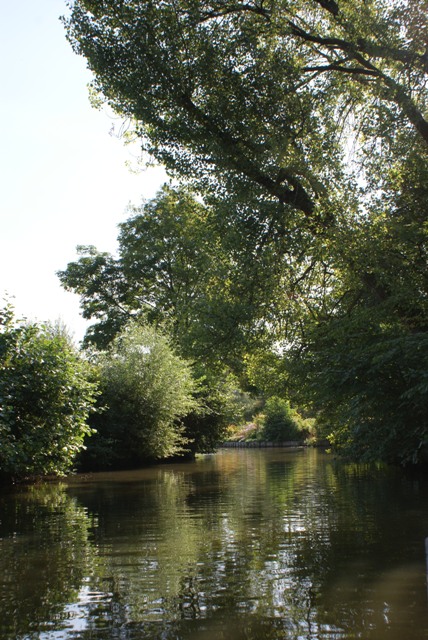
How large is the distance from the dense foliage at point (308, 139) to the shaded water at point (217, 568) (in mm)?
2503

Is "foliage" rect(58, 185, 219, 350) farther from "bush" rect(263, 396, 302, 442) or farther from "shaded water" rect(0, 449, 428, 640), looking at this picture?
"shaded water" rect(0, 449, 428, 640)

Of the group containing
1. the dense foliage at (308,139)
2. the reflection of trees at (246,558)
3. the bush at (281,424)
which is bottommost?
the reflection of trees at (246,558)

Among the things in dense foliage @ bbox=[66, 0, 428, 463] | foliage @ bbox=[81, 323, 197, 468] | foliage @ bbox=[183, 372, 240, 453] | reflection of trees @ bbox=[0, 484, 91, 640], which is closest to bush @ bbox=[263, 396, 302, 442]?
foliage @ bbox=[183, 372, 240, 453]

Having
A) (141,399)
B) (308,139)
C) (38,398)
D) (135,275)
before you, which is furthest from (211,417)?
(308,139)

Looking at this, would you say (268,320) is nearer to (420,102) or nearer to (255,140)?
(255,140)

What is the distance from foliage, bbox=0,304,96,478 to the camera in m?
15.2

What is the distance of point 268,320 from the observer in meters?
16.5

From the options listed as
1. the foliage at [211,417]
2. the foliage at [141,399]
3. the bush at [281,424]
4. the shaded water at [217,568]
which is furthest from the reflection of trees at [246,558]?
the bush at [281,424]

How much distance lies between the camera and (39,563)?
7.40 meters

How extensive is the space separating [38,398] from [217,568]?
412 inches

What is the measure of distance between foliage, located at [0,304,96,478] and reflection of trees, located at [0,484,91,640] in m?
2.47

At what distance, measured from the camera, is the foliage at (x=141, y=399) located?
26875 millimetres

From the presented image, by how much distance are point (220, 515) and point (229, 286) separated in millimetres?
7370

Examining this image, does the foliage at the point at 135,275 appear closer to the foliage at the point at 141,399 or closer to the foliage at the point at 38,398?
the foliage at the point at 141,399
